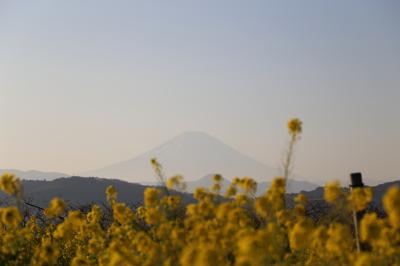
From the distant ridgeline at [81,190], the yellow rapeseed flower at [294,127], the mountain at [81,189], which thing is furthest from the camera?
the mountain at [81,189]

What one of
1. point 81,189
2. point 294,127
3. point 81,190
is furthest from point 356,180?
point 81,189

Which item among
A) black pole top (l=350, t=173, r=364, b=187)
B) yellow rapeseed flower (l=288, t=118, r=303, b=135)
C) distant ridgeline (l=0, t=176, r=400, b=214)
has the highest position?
distant ridgeline (l=0, t=176, r=400, b=214)

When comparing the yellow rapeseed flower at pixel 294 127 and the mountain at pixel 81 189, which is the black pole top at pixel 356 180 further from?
the mountain at pixel 81 189

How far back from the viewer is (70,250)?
9.49 m

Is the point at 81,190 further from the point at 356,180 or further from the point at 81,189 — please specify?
the point at 356,180

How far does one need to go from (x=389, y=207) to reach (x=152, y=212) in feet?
8.41

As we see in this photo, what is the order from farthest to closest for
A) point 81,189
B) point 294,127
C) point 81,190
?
1. point 81,189
2. point 81,190
3. point 294,127

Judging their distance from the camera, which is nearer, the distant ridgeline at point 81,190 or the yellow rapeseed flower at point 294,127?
the yellow rapeseed flower at point 294,127

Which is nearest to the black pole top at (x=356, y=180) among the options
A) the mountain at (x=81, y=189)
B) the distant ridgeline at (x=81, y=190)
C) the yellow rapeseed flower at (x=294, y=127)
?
the yellow rapeseed flower at (x=294, y=127)

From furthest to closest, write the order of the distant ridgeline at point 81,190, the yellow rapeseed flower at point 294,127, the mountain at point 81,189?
the mountain at point 81,189 < the distant ridgeline at point 81,190 < the yellow rapeseed flower at point 294,127

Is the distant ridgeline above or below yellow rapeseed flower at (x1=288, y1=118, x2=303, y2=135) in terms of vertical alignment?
above

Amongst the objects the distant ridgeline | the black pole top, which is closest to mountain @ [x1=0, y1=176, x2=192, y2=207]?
the distant ridgeline

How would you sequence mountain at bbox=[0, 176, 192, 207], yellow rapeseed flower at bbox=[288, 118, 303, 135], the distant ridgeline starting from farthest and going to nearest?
mountain at bbox=[0, 176, 192, 207] → the distant ridgeline → yellow rapeseed flower at bbox=[288, 118, 303, 135]

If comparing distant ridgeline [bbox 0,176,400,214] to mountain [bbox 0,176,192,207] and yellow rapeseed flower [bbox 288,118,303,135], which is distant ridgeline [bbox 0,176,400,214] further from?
yellow rapeseed flower [bbox 288,118,303,135]
